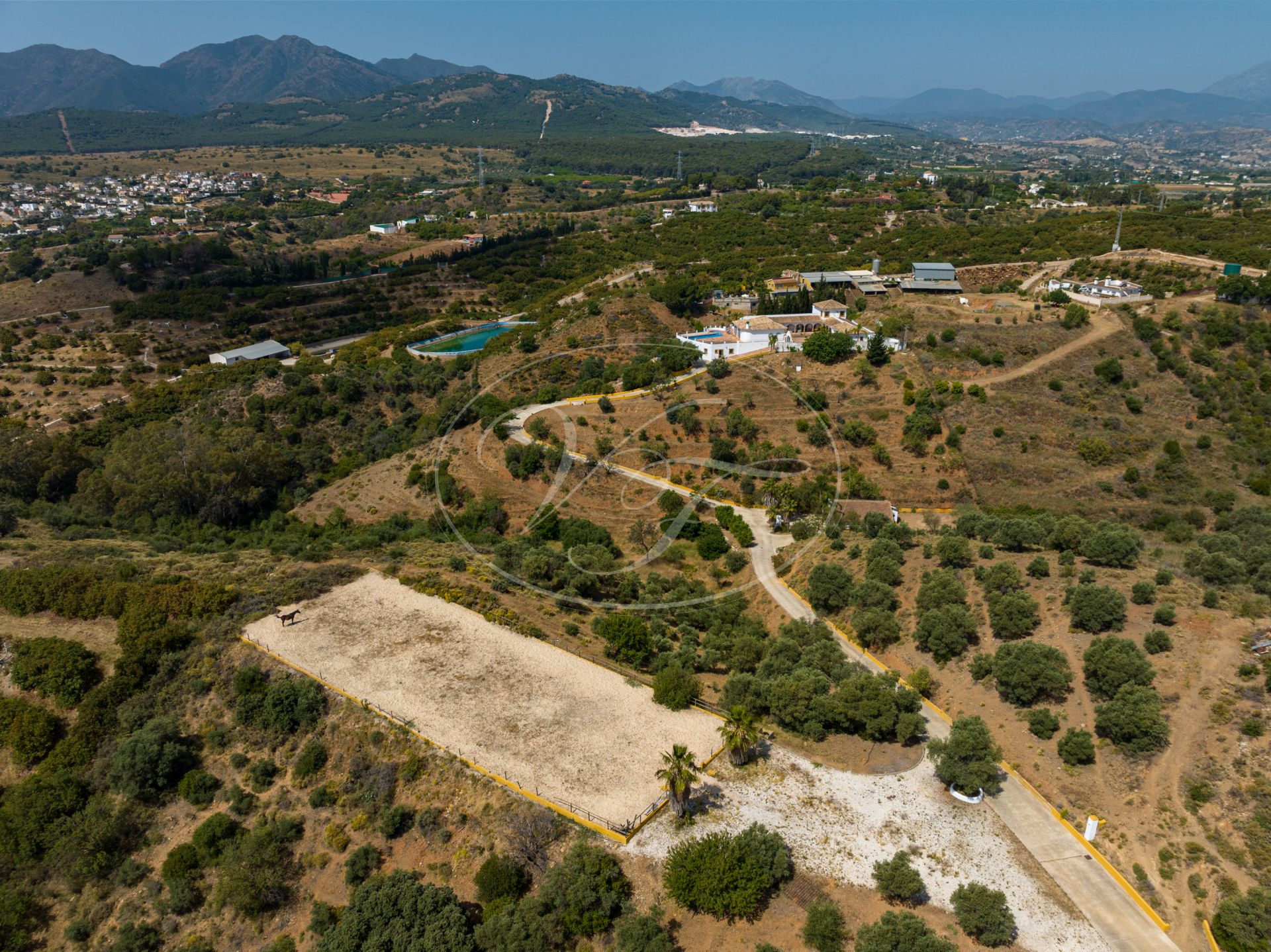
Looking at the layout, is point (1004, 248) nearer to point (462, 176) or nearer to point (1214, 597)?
point (1214, 597)

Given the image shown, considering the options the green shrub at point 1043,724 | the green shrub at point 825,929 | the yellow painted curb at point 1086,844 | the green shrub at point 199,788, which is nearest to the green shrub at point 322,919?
the green shrub at point 199,788

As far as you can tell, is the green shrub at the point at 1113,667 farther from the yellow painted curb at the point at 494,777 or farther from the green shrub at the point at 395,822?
the green shrub at the point at 395,822

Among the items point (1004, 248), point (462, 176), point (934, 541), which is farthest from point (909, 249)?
point (462, 176)

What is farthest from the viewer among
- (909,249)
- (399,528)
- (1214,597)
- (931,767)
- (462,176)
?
(462,176)

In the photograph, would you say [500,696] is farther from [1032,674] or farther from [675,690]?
[1032,674]

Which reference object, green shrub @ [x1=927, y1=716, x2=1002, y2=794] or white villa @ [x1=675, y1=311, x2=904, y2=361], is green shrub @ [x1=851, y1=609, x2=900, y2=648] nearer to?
green shrub @ [x1=927, y1=716, x2=1002, y2=794]

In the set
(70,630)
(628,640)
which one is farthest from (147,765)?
(628,640)
